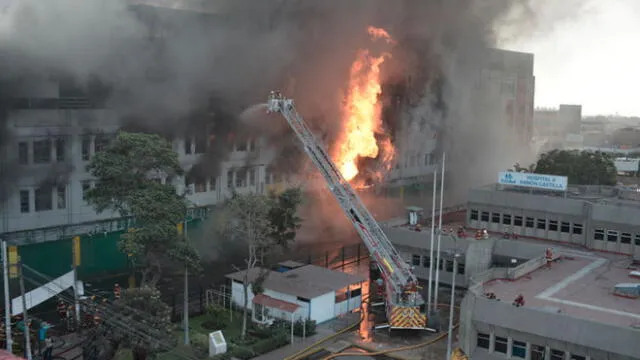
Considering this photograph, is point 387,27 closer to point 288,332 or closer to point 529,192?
point 529,192

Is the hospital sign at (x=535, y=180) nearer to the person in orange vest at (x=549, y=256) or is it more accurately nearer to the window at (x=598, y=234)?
the window at (x=598, y=234)

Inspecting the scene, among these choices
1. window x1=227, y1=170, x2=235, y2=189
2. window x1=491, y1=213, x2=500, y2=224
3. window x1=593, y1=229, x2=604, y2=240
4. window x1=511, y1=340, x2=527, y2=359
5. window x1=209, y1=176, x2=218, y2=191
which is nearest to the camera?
window x1=511, y1=340, x2=527, y2=359

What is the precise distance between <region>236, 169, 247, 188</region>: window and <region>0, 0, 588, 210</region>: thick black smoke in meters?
2.04

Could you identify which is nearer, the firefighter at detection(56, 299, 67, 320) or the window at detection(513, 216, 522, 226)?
the firefighter at detection(56, 299, 67, 320)

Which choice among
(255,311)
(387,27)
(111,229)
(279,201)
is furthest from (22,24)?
(387,27)

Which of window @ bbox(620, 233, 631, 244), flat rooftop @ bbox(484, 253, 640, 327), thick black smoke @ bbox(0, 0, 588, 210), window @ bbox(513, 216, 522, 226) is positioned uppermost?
thick black smoke @ bbox(0, 0, 588, 210)

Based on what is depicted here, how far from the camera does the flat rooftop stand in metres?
18.8

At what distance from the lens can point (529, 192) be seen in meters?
31.0

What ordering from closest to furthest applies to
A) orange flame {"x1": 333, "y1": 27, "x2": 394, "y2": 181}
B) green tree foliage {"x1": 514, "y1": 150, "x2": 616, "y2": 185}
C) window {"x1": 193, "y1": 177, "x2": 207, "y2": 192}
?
window {"x1": 193, "y1": 177, "x2": 207, "y2": 192} → orange flame {"x1": 333, "y1": 27, "x2": 394, "y2": 181} → green tree foliage {"x1": 514, "y1": 150, "x2": 616, "y2": 185}

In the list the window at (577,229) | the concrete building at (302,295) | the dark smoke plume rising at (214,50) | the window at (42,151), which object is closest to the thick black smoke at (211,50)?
the dark smoke plume rising at (214,50)

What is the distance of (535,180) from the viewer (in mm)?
29828

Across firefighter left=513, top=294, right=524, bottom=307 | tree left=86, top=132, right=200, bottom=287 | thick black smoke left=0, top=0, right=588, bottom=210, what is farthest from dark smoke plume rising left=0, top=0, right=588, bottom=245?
firefighter left=513, top=294, right=524, bottom=307

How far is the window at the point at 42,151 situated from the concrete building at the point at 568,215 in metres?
18.5

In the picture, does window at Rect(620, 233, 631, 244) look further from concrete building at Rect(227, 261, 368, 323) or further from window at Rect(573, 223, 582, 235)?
concrete building at Rect(227, 261, 368, 323)
